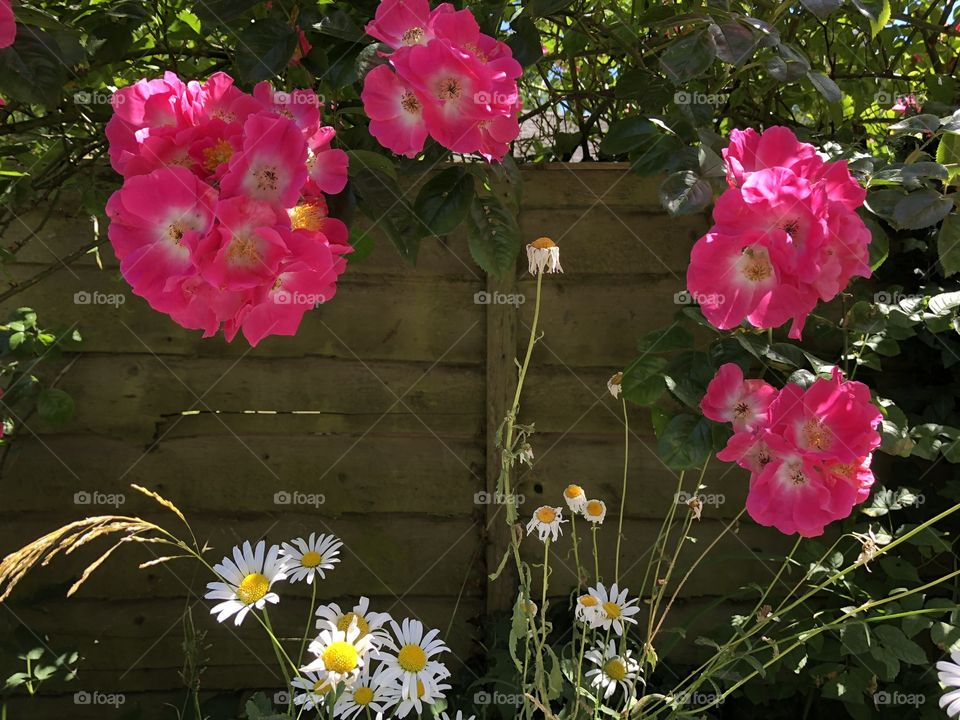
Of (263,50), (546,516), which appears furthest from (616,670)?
(263,50)

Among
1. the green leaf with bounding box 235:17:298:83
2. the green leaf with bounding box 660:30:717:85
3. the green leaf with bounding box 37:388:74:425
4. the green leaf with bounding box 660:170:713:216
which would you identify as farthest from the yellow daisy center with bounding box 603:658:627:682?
the green leaf with bounding box 37:388:74:425

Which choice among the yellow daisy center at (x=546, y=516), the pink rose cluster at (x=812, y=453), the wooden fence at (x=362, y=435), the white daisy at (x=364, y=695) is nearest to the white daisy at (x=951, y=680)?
the pink rose cluster at (x=812, y=453)

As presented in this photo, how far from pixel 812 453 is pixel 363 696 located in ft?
1.88

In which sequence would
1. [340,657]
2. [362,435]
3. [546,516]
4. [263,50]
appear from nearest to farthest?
[340,657] < [263,50] < [546,516] < [362,435]

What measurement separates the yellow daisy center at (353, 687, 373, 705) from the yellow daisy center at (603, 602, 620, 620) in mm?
329

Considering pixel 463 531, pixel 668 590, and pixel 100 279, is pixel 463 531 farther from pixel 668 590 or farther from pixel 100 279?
pixel 100 279

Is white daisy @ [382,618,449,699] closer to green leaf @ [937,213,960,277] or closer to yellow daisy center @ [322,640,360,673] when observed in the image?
yellow daisy center @ [322,640,360,673]

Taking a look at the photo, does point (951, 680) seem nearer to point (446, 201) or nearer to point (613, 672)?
point (613, 672)

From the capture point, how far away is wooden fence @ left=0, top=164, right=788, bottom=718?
1716mm

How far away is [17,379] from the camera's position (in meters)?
1.64

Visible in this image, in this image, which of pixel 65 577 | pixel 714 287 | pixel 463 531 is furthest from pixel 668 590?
pixel 65 577

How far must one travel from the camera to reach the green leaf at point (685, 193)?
3.08 ft

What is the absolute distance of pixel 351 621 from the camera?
868 mm

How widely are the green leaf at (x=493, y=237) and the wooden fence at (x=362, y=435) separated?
0.67 m
